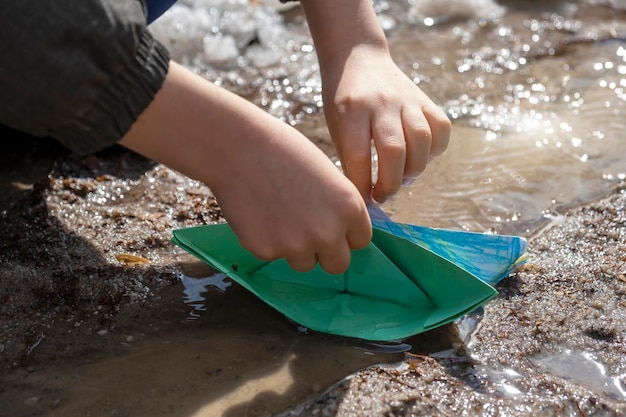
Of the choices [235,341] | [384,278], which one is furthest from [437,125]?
[235,341]

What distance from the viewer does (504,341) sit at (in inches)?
55.9

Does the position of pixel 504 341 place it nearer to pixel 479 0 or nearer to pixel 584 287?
pixel 584 287

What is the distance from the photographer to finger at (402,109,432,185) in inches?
56.2

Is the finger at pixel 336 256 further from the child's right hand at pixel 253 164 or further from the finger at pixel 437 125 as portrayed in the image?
the finger at pixel 437 125

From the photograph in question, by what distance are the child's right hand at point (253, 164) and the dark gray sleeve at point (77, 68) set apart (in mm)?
40

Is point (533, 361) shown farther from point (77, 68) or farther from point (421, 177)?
point (77, 68)

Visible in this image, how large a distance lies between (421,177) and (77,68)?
3.61 feet

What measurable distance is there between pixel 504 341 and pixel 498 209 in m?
0.51

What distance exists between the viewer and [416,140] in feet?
4.68

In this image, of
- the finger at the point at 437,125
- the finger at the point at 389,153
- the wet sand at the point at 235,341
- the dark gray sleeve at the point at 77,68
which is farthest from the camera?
the finger at the point at 437,125

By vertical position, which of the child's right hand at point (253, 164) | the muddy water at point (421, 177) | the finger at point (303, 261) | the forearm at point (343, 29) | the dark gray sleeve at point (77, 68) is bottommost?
the muddy water at point (421, 177)

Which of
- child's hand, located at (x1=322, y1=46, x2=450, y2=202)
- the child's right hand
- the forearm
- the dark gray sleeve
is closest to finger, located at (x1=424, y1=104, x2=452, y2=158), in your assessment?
child's hand, located at (x1=322, y1=46, x2=450, y2=202)

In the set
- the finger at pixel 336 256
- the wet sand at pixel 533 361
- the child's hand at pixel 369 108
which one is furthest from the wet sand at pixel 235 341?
the child's hand at pixel 369 108

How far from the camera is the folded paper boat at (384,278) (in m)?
1.40
